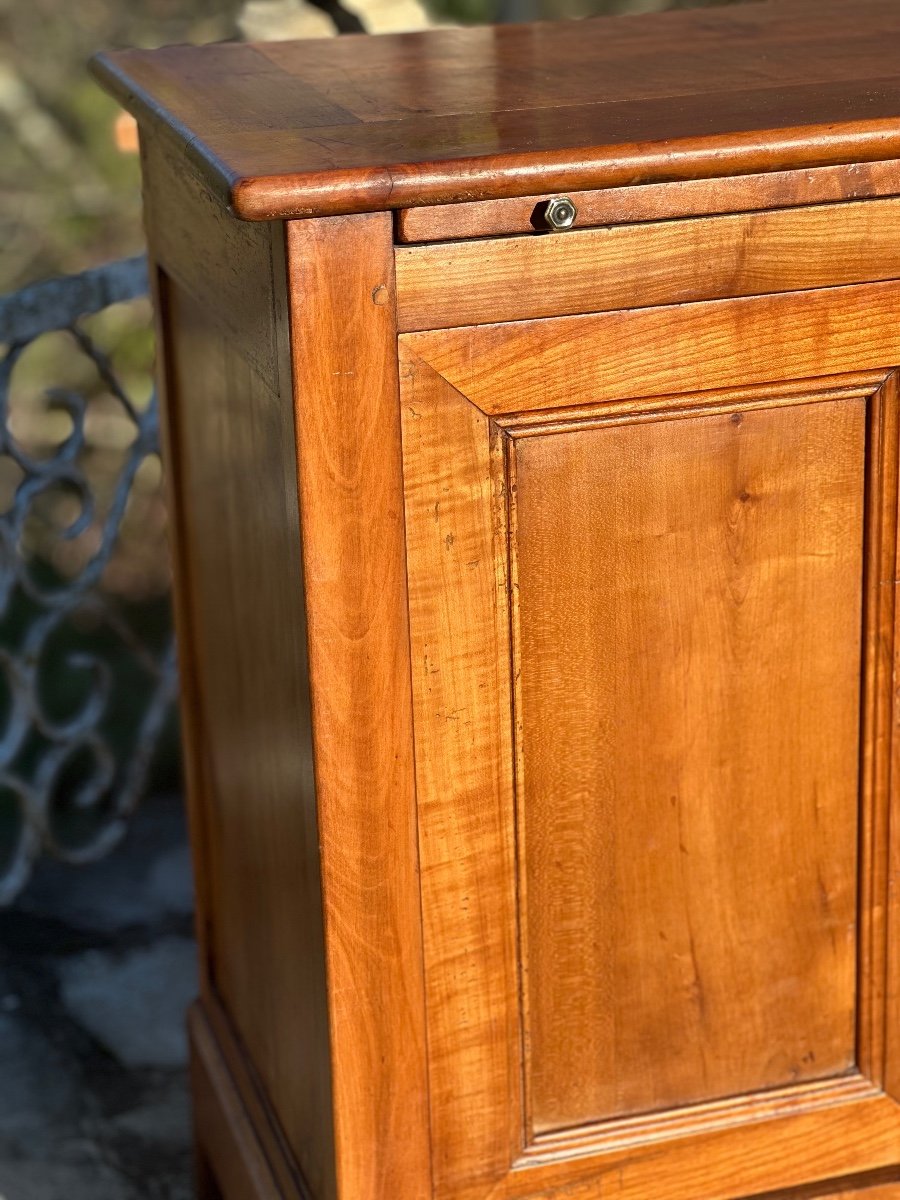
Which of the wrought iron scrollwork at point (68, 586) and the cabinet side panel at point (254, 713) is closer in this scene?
the cabinet side panel at point (254, 713)

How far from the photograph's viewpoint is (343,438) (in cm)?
128

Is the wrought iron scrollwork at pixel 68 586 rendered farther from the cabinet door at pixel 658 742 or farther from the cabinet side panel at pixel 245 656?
the cabinet door at pixel 658 742

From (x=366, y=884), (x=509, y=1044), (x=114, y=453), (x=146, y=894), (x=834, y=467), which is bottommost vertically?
(x=146, y=894)

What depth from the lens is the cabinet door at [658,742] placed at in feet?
4.39

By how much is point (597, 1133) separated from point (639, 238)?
0.75m

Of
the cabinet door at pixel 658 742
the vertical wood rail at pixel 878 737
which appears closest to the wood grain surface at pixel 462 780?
the cabinet door at pixel 658 742

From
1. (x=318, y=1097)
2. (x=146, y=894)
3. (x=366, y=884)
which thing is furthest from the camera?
(x=146, y=894)

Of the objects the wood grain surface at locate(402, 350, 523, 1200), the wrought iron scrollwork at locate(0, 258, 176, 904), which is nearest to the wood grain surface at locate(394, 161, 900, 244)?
the wood grain surface at locate(402, 350, 523, 1200)

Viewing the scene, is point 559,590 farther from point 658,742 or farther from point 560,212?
point 560,212

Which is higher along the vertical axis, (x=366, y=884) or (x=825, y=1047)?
(x=366, y=884)

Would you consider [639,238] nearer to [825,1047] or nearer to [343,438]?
[343,438]

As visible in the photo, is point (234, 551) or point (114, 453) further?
point (114, 453)

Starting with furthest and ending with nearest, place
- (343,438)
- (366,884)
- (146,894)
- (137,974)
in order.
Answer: (146,894) → (137,974) → (366,884) → (343,438)

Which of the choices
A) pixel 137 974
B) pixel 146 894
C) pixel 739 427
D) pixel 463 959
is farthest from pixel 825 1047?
pixel 146 894
